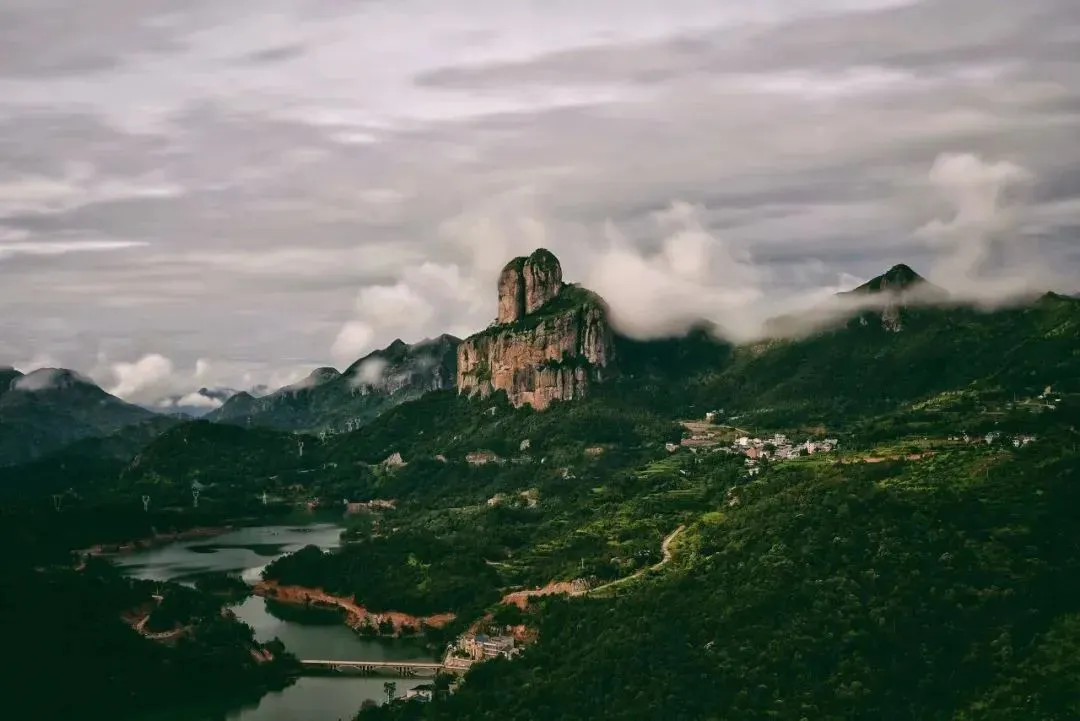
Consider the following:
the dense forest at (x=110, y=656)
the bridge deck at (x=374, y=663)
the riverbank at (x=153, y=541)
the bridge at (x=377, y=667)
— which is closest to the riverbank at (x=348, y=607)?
the bridge deck at (x=374, y=663)

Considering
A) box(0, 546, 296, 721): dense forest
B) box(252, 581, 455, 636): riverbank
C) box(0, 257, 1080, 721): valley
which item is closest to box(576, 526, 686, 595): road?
box(0, 257, 1080, 721): valley

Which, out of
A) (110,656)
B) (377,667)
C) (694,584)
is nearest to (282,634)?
(377,667)

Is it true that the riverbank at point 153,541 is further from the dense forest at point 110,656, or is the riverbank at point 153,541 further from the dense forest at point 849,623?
the dense forest at point 849,623

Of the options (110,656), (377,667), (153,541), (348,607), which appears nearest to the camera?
(110,656)

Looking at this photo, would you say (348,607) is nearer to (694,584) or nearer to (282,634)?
(282,634)

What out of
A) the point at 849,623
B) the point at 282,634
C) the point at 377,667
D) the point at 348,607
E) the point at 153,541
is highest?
the point at 153,541

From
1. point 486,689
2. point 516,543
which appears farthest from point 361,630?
point 486,689
